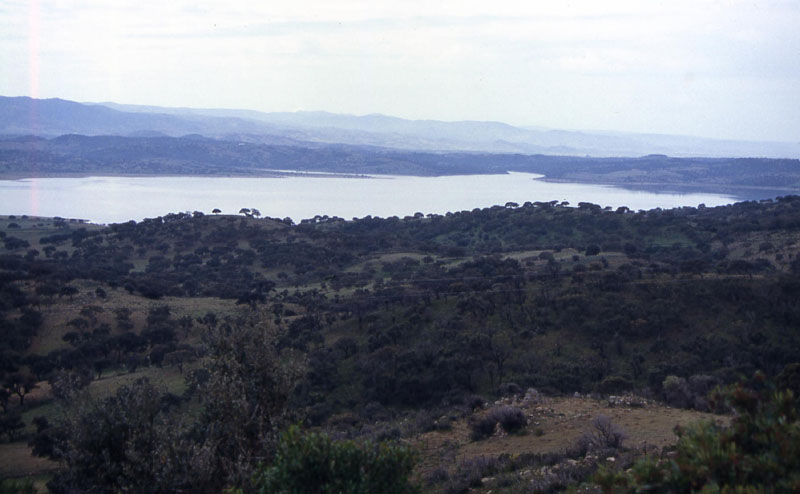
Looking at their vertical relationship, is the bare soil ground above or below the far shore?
below

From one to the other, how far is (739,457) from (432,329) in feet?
49.7

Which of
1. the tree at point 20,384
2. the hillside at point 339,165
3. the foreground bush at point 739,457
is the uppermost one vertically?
the hillside at point 339,165

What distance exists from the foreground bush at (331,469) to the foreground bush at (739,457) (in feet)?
5.66

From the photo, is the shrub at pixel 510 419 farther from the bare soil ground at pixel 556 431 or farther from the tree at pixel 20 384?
the tree at pixel 20 384

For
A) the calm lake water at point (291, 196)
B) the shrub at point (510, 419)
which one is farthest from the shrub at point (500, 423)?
the calm lake water at point (291, 196)

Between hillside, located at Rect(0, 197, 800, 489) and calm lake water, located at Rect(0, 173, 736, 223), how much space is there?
27278mm

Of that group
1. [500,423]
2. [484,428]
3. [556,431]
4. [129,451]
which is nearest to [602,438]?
[556,431]

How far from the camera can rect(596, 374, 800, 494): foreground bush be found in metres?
4.20

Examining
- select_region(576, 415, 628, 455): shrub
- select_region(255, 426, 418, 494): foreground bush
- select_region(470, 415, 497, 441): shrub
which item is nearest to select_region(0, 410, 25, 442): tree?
select_region(470, 415, 497, 441): shrub

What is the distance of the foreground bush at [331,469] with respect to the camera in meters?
5.33

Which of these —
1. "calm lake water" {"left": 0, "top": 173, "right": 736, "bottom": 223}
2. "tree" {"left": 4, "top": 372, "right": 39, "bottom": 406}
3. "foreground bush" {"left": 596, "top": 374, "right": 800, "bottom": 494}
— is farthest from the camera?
"calm lake water" {"left": 0, "top": 173, "right": 736, "bottom": 223}

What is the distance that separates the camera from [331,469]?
5363 mm

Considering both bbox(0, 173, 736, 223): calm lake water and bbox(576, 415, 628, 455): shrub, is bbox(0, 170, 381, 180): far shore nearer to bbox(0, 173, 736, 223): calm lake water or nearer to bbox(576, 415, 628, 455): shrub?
bbox(0, 173, 736, 223): calm lake water

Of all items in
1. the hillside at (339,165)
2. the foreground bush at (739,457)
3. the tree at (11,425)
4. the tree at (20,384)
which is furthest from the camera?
the hillside at (339,165)
